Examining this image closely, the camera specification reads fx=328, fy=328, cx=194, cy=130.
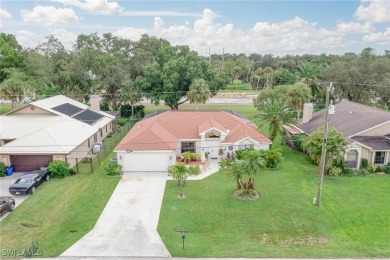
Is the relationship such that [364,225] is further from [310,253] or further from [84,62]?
[84,62]

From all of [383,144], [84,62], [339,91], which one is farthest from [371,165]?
[84,62]

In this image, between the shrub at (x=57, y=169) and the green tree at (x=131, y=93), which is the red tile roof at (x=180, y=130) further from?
the green tree at (x=131, y=93)

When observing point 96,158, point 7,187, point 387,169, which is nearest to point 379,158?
point 387,169

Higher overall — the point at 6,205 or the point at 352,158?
the point at 352,158

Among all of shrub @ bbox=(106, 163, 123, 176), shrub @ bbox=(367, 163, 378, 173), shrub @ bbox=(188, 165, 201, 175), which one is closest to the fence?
shrub @ bbox=(106, 163, 123, 176)

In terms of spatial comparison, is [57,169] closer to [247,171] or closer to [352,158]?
[247,171]

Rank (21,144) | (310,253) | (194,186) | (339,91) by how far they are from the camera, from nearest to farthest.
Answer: (310,253), (194,186), (21,144), (339,91)
